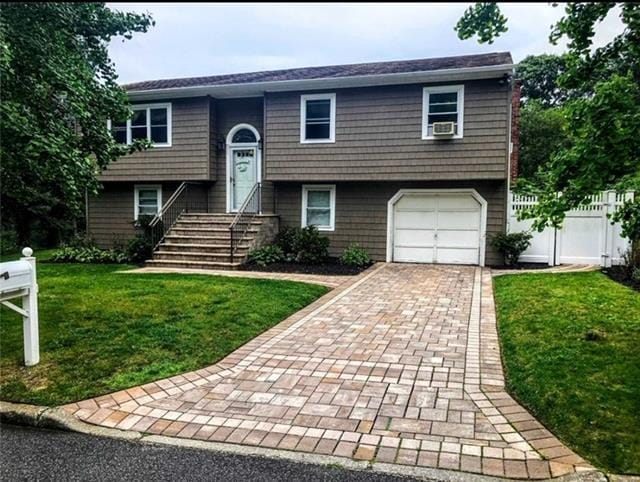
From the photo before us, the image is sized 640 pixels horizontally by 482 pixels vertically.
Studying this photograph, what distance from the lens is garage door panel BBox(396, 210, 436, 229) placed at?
46.3ft

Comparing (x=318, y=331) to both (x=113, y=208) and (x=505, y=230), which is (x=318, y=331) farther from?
(x=113, y=208)

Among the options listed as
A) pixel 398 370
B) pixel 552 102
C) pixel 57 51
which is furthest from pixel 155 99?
pixel 552 102

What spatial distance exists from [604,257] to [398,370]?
966cm

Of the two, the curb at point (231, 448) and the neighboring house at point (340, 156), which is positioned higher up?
the neighboring house at point (340, 156)

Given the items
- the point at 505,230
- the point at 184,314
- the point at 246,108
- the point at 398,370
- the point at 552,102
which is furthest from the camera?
the point at 552,102

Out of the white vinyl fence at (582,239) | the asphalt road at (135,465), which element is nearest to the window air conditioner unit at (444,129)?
the white vinyl fence at (582,239)

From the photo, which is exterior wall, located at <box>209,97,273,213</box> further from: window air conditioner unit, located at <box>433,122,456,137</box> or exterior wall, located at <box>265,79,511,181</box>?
window air conditioner unit, located at <box>433,122,456,137</box>

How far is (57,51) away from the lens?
6434mm

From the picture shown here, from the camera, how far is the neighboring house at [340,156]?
12.9 meters

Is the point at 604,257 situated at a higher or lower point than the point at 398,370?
higher

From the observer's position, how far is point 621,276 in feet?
33.8

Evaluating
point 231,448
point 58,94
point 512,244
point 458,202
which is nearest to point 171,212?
point 458,202

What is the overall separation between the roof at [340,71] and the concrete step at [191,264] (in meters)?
5.52

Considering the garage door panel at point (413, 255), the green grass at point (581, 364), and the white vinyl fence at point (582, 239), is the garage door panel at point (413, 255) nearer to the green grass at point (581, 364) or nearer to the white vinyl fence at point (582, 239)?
the white vinyl fence at point (582, 239)
